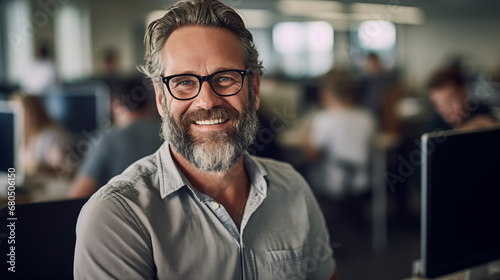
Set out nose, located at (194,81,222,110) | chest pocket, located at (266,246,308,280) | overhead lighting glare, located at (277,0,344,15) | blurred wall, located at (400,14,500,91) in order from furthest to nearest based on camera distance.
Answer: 1. blurred wall, located at (400,14,500,91)
2. overhead lighting glare, located at (277,0,344,15)
3. chest pocket, located at (266,246,308,280)
4. nose, located at (194,81,222,110)

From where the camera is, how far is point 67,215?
46.4 inches

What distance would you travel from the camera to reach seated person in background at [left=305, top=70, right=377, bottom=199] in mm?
3760

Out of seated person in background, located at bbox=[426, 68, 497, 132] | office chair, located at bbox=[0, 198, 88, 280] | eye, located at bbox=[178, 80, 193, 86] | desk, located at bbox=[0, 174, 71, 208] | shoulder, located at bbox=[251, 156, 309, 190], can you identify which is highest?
eye, located at bbox=[178, 80, 193, 86]

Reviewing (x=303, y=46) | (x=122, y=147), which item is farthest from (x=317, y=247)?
(x=303, y=46)

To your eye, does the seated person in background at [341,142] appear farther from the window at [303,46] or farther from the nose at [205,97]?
the window at [303,46]

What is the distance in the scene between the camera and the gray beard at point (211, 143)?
1179mm

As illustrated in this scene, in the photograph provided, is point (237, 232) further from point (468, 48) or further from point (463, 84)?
point (468, 48)

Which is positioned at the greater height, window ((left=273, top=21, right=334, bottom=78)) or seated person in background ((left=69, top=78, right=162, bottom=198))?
window ((left=273, top=21, right=334, bottom=78))

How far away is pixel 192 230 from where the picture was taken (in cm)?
115

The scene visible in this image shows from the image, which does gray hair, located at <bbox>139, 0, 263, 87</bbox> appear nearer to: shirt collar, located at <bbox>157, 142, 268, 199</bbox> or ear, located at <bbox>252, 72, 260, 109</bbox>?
ear, located at <bbox>252, 72, 260, 109</bbox>

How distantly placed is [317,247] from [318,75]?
240 inches

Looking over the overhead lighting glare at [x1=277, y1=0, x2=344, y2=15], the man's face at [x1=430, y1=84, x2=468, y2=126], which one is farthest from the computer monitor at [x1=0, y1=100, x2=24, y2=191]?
the overhead lighting glare at [x1=277, y1=0, x2=344, y2=15]

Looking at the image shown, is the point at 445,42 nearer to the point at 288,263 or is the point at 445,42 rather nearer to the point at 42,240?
the point at 288,263

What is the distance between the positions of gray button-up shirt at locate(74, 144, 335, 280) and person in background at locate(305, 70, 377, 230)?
2.42 metres
